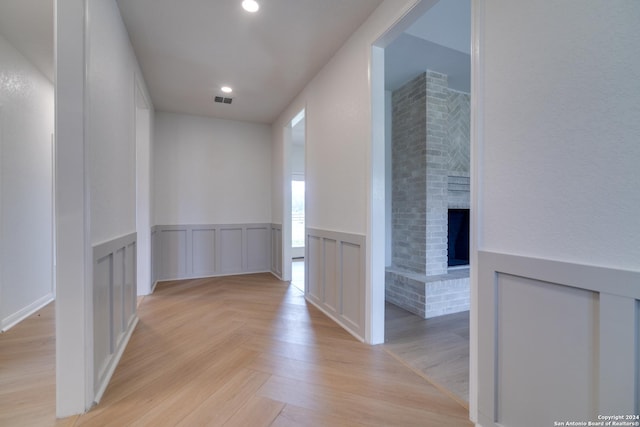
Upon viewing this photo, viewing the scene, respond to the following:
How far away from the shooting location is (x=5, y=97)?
8.33 feet

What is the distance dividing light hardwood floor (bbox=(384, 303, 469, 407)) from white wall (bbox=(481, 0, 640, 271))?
1.02m

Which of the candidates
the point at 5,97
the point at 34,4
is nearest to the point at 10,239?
the point at 5,97

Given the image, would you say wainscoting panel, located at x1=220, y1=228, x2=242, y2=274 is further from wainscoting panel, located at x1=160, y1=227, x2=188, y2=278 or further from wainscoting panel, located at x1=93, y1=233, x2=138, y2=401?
wainscoting panel, located at x1=93, y1=233, x2=138, y2=401

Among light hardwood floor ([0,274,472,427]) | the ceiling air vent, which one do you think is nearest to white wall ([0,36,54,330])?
light hardwood floor ([0,274,472,427])

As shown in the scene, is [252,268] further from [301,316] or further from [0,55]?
[0,55]

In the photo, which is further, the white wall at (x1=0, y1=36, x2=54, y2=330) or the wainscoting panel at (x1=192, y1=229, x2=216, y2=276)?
the wainscoting panel at (x1=192, y1=229, x2=216, y2=276)

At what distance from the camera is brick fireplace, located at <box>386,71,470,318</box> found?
3.04 m

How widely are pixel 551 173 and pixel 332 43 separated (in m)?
2.22

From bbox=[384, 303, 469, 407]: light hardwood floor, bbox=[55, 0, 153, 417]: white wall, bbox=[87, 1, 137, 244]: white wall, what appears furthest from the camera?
bbox=[384, 303, 469, 407]: light hardwood floor

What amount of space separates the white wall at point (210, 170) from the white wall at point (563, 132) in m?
4.12

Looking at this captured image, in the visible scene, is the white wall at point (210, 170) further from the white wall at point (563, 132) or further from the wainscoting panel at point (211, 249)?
the white wall at point (563, 132)

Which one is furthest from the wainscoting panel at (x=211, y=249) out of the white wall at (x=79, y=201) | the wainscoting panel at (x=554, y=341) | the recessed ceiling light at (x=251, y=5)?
the wainscoting panel at (x=554, y=341)

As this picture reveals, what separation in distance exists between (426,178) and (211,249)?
3.53 meters

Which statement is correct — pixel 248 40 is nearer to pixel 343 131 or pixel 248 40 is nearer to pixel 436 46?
pixel 343 131
